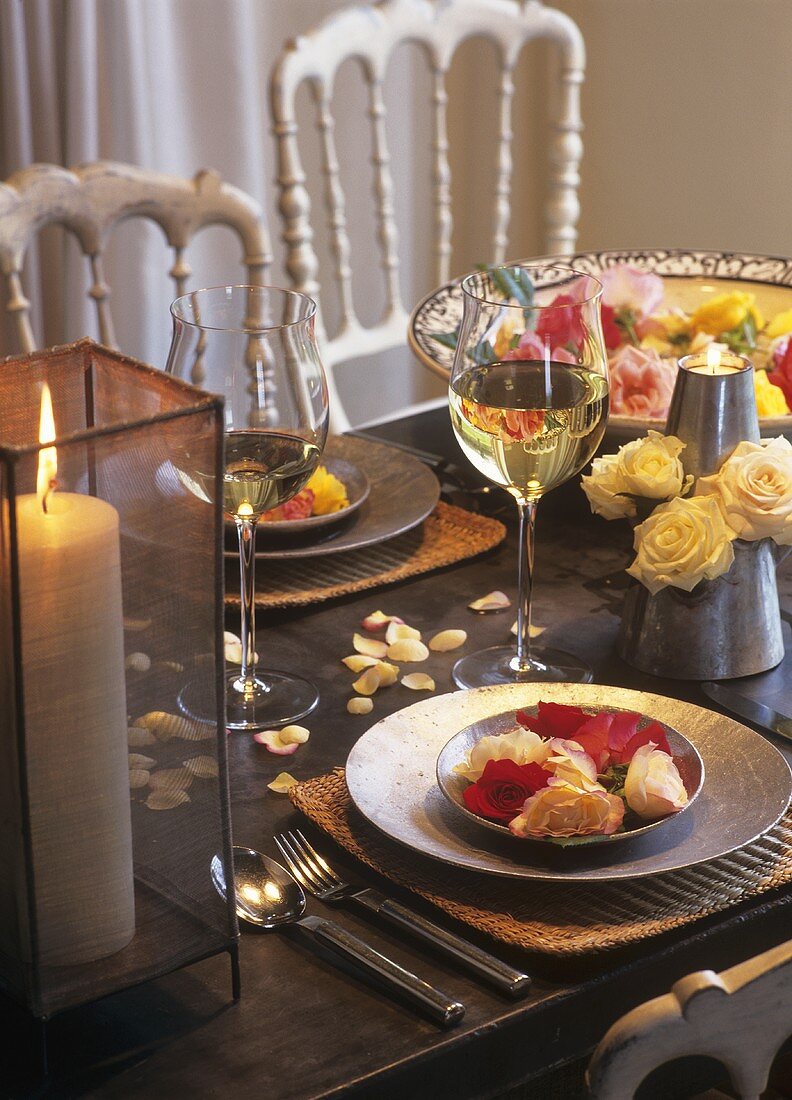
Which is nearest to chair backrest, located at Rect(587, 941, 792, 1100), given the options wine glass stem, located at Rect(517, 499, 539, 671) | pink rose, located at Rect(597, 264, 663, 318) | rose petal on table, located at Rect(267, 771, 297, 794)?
rose petal on table, located at Rect(267, 771, 297, 794)

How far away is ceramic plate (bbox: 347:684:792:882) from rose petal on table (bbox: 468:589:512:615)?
0.20 m

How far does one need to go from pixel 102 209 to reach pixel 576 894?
1.10 meters

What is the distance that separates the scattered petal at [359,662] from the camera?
0.97m

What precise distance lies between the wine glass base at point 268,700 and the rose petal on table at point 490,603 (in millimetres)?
169

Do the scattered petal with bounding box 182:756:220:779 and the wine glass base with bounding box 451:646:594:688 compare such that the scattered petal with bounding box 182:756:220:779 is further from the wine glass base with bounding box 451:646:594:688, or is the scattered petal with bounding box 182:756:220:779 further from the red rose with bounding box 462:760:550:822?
the wine glass base with bounding box 451:646:594:688

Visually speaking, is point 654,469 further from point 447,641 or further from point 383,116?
point 383,116

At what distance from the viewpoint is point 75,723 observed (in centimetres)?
56

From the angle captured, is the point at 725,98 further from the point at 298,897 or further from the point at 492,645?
the point at 298,897

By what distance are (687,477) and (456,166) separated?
2453mm

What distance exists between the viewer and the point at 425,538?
1180 mm

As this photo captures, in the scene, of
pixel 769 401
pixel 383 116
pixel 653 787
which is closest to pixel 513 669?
pixel 653 787

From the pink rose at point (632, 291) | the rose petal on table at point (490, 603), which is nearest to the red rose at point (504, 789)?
the rose petal on table at point (490, 603)

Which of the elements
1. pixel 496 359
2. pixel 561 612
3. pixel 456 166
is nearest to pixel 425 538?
pixel 561 612

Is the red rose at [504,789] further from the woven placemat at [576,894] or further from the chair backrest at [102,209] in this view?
the chair backrest at [102,209]
